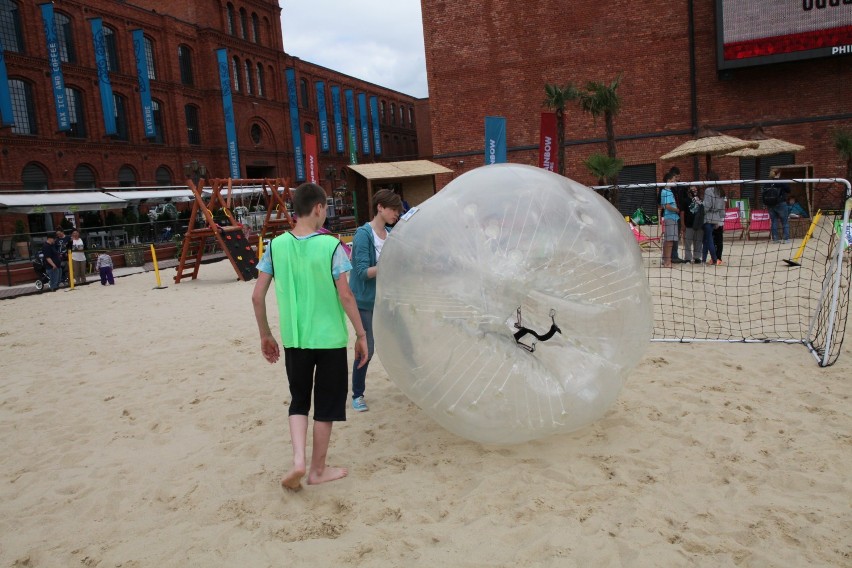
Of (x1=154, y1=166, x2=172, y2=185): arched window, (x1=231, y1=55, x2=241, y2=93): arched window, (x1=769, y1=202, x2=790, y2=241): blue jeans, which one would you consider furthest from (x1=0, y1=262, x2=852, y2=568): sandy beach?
(x1=231, y1=55, x2=241, y2=93): arched window

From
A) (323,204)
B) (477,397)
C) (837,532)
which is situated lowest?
(837,532)

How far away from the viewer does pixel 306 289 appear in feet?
9.97

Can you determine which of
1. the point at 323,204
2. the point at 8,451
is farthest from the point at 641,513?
the point at 8,451

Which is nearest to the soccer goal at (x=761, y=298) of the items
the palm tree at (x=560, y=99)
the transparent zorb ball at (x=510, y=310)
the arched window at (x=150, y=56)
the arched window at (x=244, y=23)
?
the transparent zorb ball at (x=510, y=310)

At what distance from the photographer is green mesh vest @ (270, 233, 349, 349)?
304 cm

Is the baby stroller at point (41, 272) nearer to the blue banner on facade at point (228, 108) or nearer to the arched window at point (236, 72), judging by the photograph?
the blue banner on facade at point (228, 108)

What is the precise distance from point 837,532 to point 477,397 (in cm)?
171

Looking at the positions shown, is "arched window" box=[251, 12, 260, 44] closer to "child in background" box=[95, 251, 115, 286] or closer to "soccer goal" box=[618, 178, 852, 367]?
"child in background" box=[95, 251, 115, 286]

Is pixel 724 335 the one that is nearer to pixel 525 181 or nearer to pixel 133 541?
pixel 525 181

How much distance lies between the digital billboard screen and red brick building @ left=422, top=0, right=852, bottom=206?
0.86 feet

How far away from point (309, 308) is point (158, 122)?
32772mm

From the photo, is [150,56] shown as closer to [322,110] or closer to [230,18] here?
[230,18]

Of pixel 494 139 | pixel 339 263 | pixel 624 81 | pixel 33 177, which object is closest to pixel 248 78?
pixel 33 177

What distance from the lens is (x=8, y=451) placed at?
4016 mm
